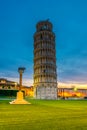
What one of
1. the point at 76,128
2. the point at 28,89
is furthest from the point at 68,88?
the point at 76,128

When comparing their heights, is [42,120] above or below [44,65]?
below

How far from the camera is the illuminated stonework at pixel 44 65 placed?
105 m

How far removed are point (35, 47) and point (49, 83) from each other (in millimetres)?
20564

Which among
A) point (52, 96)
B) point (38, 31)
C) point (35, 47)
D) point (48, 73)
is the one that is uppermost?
point (38, 31)

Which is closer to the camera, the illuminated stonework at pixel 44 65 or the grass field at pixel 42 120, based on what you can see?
the grass field at pixel 42 120

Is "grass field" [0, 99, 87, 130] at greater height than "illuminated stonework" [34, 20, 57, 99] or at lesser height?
lesser

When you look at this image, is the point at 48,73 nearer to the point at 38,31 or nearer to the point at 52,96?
the point at 52,96

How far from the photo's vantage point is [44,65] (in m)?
107

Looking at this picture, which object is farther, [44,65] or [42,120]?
[44,65]

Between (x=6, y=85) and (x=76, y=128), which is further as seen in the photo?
(x=6, y=85)

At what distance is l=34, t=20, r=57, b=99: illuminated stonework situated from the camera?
10531 cm

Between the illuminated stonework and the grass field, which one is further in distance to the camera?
the illuminated stonework

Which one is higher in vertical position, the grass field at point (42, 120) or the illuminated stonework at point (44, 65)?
the illuminated stonework at point (44, 65)

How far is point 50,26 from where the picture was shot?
119 metres
